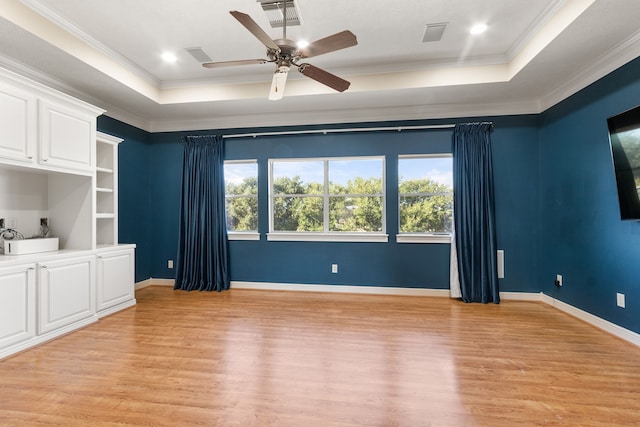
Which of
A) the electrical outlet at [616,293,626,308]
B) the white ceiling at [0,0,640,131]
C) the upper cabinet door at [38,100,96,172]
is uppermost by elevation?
the white ceiling at [0,0,640,131]

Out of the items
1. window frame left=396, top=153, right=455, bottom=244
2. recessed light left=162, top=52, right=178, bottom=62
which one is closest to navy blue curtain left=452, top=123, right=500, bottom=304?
window frame left=396, top=153, right=455, bottom=244

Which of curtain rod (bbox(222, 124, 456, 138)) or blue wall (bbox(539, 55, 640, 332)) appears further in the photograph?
curtain rod (bbox(222, 124, 456, 138))

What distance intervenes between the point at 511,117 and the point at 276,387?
4551mm

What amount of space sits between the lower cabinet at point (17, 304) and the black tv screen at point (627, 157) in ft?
17.9

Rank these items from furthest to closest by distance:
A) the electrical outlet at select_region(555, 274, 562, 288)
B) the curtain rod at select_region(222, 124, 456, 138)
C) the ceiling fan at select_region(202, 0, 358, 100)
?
the curtain rod at select_region(222, 124, 456, 138)
the electrical outlet at select_region(555, 274, 562, 288)
the ceiling fan at select_region(202, 0, 358, 100)

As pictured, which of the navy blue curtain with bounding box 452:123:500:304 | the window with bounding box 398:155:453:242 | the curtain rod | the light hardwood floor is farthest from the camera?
the window with bounding box 398:155:453:242

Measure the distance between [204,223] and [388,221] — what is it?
288 centimetres

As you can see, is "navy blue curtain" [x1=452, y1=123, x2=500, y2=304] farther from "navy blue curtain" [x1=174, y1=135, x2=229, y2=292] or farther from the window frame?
"navy blue curtain" [x1=174, y1=135, x2=229, y2=292]

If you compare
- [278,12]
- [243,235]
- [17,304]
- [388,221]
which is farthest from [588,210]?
[17,304]

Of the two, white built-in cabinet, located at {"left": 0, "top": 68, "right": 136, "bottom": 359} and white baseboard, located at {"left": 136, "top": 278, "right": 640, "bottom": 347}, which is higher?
white built-in cabinet, located at {"left": 0, "top": 68, "right": 136, "bottom": 359}

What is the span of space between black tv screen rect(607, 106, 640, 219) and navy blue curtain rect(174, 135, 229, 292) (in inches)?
189

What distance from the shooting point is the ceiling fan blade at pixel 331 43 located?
2223mm

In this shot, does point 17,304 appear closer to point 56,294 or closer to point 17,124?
point 56,294

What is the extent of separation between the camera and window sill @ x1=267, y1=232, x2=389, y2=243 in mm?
4723
